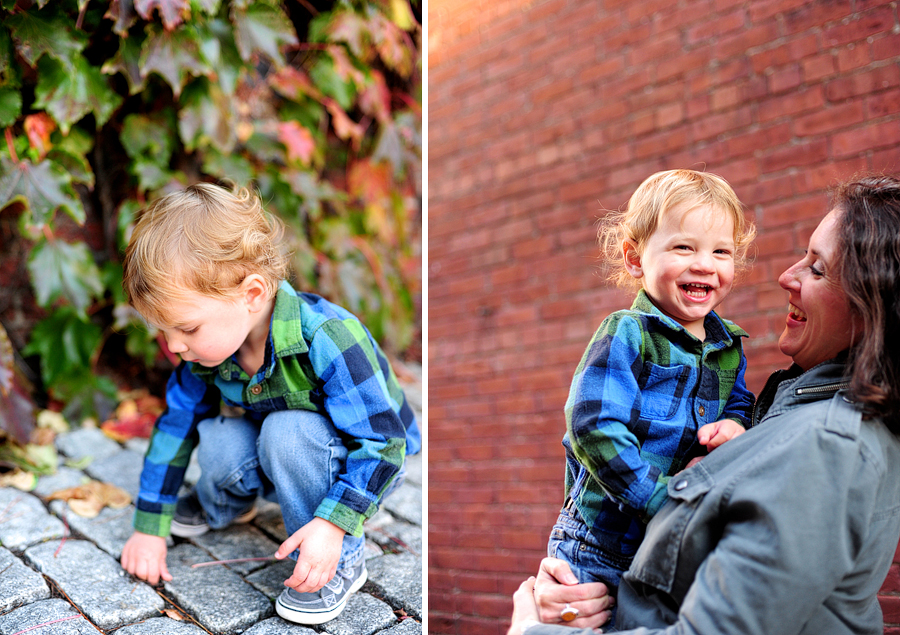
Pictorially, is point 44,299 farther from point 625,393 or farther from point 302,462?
point 625,393

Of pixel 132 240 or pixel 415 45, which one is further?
pixel 415 45

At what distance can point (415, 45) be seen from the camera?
3.42 m

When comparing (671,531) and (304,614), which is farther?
(304,614)

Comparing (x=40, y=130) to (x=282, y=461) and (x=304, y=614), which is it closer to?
(x=282, y=461)

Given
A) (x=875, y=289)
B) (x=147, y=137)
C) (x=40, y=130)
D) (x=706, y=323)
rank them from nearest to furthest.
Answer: (x=875, y=289) → (x=706, y=323) → (x=40, y=130) → (x=147, y=137)

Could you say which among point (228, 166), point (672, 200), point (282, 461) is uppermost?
point (228, 166)

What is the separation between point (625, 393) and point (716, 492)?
9.9 inches

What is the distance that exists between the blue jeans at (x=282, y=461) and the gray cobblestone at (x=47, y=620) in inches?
17.0

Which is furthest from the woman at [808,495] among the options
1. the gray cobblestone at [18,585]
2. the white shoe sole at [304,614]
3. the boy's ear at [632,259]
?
the gray cobblestone at [18,585]

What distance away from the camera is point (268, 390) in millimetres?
1729

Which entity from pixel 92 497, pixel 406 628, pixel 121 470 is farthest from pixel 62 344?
pixel 406 628

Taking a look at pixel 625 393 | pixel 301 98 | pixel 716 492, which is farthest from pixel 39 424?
pixel 716 492

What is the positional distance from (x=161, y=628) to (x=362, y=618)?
0.45 metres

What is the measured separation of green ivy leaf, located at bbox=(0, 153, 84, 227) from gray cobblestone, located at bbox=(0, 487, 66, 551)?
0.86 m
